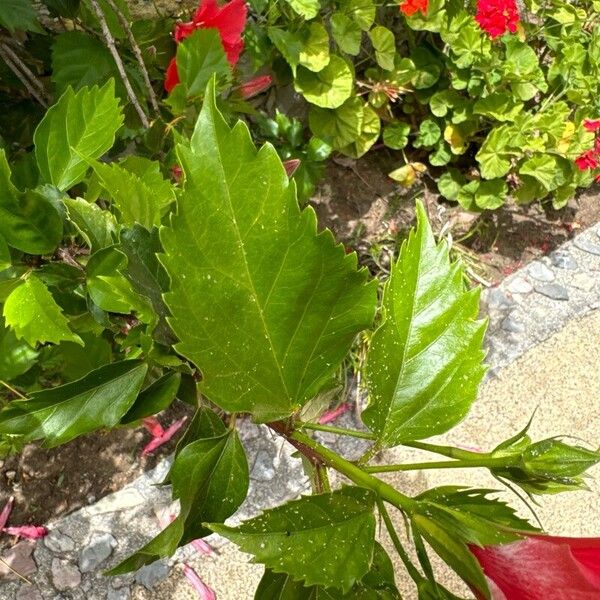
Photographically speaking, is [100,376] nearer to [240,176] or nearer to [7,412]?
[7,412]

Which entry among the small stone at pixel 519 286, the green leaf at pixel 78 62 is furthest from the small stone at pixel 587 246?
the green leaf at pixel 78 62

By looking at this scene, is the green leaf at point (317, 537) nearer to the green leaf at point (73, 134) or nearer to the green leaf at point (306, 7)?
the green leaf at point (73, 134)

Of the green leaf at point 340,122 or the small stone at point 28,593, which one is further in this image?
the green leaf at point 340,122

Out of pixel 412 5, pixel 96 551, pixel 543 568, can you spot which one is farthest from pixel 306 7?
pixel 543 568

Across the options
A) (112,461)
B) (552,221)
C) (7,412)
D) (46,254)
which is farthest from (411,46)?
(7,412)

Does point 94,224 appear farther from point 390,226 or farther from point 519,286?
point 519,286
